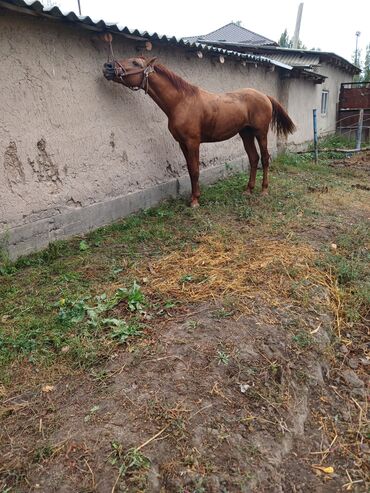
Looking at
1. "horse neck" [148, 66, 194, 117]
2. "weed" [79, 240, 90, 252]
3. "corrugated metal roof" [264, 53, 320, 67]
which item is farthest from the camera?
"corrugated metal roof" [264, 53, 320, 67]

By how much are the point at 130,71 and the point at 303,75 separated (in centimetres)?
775

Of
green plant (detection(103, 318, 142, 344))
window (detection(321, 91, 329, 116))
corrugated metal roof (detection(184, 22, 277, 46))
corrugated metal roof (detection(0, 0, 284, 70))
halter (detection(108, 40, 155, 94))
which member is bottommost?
green plant (detection(103, 318, 142, 344))

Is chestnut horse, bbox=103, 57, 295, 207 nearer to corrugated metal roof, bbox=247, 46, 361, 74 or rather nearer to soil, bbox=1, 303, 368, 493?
soil, bbox=1, 303, 368, 493

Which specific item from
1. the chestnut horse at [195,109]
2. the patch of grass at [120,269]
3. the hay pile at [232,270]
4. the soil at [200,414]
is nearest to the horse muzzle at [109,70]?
the chestnut horse at [195,109]

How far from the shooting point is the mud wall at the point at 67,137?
12.4 feet

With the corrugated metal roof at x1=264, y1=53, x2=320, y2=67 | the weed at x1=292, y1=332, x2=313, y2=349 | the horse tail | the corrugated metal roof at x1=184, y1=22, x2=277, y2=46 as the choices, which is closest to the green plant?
the weed at x1=292, y1=332, x2=313, y2=349

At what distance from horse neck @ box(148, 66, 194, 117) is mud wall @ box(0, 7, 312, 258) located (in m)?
0.33

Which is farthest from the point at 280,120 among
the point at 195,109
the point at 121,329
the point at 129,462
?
the point at 129,462

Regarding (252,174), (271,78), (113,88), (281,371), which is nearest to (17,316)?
(281,371)

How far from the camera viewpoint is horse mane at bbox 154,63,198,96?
4945mm

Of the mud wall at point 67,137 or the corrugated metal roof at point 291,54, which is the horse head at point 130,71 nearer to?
the mud wall at point 67,137

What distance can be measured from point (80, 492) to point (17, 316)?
63.7 inches

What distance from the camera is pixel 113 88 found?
4.85m

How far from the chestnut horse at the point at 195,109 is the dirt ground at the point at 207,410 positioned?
276cm
